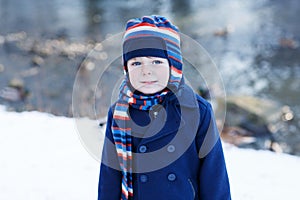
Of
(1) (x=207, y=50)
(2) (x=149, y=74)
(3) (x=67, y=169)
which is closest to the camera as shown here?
(2) (x=149, y=74)

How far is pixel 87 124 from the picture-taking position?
116 inches

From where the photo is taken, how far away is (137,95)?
1.33m

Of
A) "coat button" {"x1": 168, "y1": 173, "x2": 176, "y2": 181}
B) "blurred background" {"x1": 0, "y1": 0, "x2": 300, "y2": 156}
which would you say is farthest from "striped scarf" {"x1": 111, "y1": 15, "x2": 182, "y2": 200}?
"blurred background" {"x1": 0, "y1": 0, "x2": 300, "y2": 156}

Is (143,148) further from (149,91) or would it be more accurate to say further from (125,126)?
(149,91)

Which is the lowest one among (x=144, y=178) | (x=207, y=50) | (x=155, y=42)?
(x=144, y=178)

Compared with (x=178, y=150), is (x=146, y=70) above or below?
above

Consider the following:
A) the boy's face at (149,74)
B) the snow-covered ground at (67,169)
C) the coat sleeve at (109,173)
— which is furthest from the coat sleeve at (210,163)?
the snow-covered ground at (67,169)

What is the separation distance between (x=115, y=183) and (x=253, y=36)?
6855 mm

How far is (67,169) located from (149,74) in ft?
5.27

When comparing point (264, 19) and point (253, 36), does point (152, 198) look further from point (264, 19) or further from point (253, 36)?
point (264, 19)

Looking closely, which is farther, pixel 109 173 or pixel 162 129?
pixel 109 173

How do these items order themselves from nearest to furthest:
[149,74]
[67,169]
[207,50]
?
[149,74] < [67,169] < [207,50]

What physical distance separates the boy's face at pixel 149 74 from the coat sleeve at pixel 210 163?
0.67 ft

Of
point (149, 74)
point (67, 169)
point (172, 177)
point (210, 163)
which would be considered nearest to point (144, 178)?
point (172, 177)
